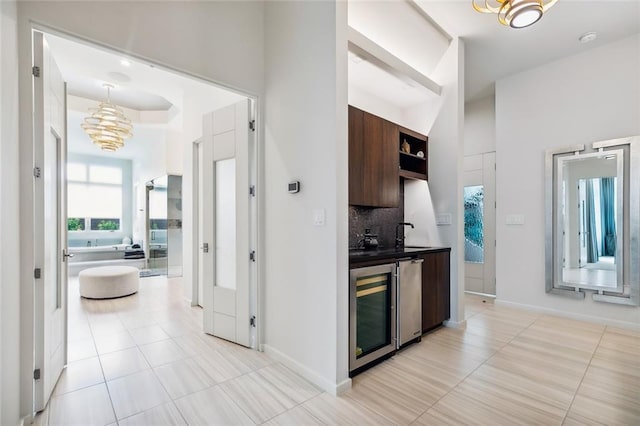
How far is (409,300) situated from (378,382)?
2.93 feet

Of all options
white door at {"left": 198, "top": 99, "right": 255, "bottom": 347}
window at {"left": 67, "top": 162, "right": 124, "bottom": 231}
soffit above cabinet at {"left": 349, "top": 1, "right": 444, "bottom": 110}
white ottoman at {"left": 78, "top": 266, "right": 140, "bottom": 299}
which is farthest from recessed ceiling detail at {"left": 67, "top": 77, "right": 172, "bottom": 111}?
window at {"left": 67, "top": 162, "right": 124, "bottom": 231}

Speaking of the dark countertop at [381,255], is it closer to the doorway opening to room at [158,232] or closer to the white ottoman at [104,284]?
the doorway opening to room at [158,232]

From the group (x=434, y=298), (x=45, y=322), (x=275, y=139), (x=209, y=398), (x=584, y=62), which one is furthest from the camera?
(x=584, y=62)

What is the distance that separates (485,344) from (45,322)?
3.83m

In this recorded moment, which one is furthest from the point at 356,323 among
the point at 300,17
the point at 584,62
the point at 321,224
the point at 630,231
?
the point at 584,62

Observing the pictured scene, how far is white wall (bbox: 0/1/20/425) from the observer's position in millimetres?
1557

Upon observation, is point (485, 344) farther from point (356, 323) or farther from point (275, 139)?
point (275, 139)

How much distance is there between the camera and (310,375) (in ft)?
7.73

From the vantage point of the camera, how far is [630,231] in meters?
3.49

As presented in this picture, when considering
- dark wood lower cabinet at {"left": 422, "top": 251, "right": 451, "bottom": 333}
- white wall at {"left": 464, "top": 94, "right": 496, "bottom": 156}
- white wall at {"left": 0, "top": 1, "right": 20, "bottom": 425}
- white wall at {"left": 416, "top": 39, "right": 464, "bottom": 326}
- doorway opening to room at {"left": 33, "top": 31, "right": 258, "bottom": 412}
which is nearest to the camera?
white wall at {"left": 0, "top": 1, "right": 20, "bottom": 425}

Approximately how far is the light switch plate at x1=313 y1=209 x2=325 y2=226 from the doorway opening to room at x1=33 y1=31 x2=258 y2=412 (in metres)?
0.85

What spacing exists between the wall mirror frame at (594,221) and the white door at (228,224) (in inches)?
163

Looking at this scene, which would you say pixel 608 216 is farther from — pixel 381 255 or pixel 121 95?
pixel 121 95

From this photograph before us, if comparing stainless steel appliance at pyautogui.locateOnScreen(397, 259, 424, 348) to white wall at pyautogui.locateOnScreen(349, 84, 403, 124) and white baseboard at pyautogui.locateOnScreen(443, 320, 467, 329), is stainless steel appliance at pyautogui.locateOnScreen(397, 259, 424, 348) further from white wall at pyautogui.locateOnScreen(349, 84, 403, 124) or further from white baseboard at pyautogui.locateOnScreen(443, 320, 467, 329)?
white wall at pyautogui.locateOnScreen(349, 84, 403, 124)
